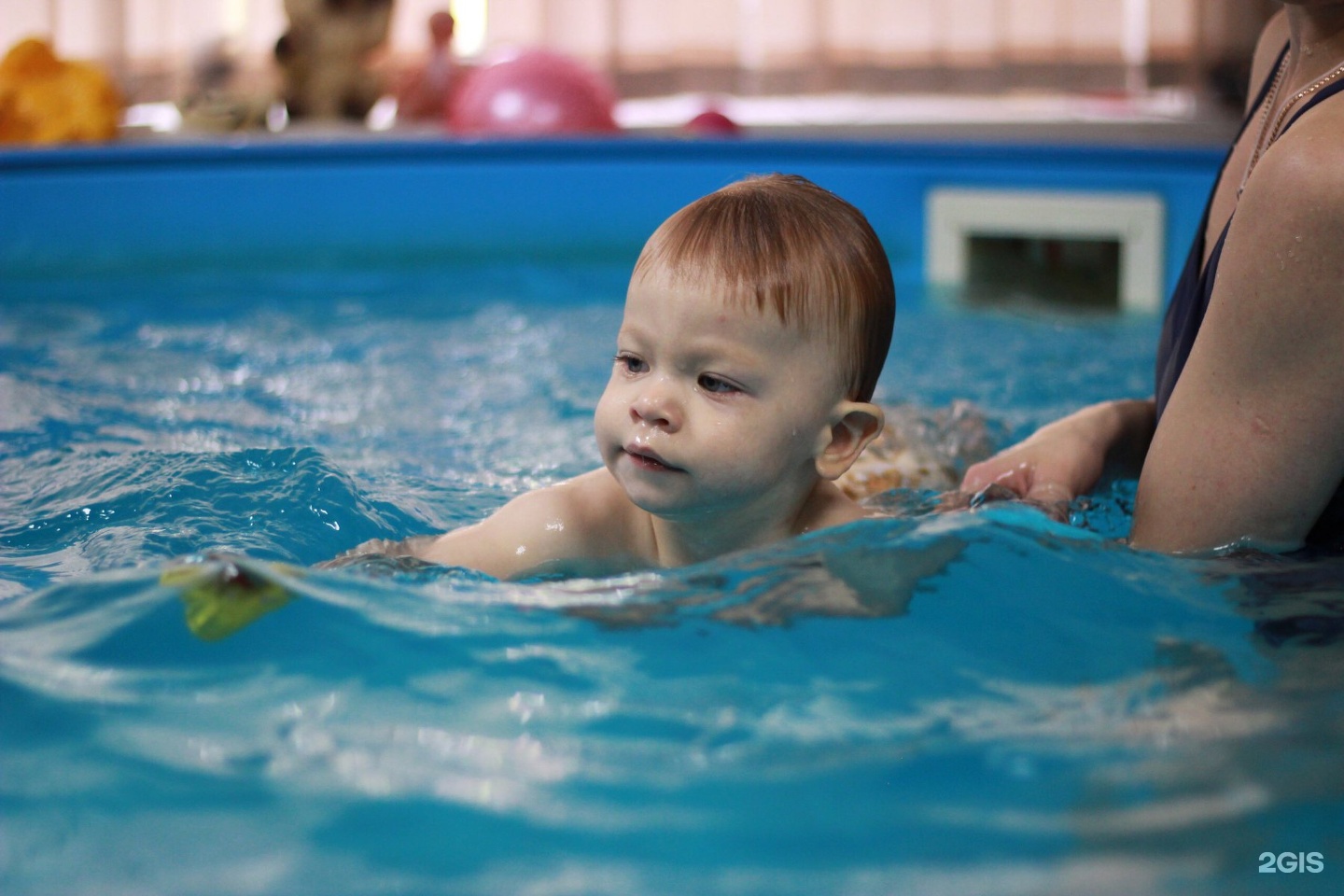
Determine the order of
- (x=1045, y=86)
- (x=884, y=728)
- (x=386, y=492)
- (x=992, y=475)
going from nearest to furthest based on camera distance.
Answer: (x=884, y=728)
(x=992, y=475)
(x=386, y=492)
(x=1045, y=86)

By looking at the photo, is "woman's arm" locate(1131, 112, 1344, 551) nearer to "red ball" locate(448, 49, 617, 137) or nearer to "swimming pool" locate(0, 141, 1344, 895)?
"swimming pool" locate(0, 141, 1344, 895)

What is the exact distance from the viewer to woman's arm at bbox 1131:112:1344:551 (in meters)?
1.34

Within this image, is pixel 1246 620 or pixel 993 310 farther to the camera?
pixel 993 310

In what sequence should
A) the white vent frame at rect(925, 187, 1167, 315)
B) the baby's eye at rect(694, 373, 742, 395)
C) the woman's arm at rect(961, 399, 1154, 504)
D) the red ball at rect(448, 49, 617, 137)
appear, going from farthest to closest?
1. the red ball at rect(448, 49, 617, 137)
2. the white vent frame at rect(925, 187, 1167, 315)
3. the woman's arm at rect(961, 399, 1154, 504)
4. the baby's eye at rect(694, 373, 742, 395)

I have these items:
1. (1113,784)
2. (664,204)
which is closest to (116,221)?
(664,204)

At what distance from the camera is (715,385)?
4.80 feet

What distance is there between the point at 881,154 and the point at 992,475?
2960 mm

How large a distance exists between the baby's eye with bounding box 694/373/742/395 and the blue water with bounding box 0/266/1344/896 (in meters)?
0.18

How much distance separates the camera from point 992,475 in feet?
5.76

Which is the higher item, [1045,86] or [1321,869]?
[1045,86]

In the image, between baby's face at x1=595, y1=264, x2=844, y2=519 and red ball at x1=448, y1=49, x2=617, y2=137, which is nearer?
baby's face at x1=595, y1=264, x2=844, y2=519

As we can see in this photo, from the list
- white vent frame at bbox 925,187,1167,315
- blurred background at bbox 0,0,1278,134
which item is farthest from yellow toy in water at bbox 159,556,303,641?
blurred background at bbox 0,0,1278,134

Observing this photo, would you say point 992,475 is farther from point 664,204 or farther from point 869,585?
point 664,204

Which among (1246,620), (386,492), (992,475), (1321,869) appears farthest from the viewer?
(386,492)
